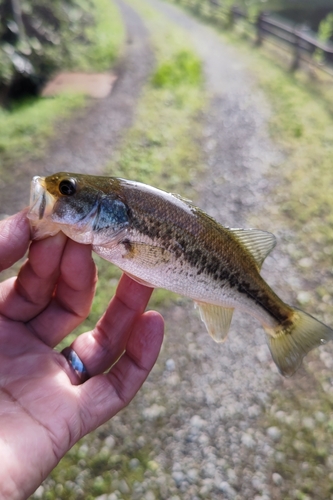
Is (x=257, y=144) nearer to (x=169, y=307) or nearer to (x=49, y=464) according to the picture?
(x=169, y=307)

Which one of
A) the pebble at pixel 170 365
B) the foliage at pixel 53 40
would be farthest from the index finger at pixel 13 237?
the foliage at pixel 53 40

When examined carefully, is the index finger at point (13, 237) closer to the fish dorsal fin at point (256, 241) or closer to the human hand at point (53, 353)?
the human hand at point (53, 353)

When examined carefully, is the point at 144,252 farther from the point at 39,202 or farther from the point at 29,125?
the point at 29,125

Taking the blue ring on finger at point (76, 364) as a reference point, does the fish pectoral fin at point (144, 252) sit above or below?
above

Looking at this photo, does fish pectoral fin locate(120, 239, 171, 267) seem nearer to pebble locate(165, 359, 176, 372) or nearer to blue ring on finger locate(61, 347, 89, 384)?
A: blue ring on finger locate(61, 347, 89, 384)

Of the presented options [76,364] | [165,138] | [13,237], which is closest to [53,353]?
[76,364]

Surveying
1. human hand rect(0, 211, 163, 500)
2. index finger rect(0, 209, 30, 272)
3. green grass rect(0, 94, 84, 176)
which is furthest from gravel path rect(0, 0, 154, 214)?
index finger rect(0, 209, 30, 272)
